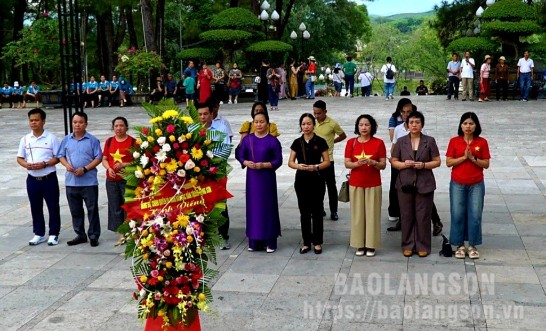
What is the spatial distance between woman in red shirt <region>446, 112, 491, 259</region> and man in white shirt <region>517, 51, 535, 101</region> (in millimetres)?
17377

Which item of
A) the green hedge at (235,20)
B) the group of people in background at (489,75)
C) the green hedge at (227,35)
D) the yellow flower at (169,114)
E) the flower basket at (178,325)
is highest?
the green hedge at (235,20)

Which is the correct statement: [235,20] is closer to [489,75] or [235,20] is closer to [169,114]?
[489,75]

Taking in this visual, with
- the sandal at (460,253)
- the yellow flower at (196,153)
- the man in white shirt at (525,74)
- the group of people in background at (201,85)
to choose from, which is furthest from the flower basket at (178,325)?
the man in white shirt at (525,74)

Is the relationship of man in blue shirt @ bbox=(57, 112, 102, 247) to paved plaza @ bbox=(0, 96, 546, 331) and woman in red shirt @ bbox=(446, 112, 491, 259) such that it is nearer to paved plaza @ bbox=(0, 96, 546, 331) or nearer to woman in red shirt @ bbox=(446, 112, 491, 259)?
paved plaza @ bbox=(0, 96, 546, 331)

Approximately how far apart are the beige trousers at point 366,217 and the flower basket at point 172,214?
285 centimetres

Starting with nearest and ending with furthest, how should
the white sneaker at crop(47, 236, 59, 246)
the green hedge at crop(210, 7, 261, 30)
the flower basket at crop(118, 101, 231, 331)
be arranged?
the flower basket at crop(118, 101, 231, 331) → the white sneaker at crop(47, 236, 59, 246) → the green hedge at crop(210, 7, 261, 30)

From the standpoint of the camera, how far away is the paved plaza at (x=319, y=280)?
20.4 feet

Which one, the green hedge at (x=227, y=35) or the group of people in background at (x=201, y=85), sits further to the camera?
the green hedge at (x=227, y=35)

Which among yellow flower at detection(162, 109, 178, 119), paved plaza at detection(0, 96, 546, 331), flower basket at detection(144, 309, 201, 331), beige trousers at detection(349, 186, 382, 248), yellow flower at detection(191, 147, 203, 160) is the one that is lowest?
paved plaza at detection(0, 96, 546, 331)

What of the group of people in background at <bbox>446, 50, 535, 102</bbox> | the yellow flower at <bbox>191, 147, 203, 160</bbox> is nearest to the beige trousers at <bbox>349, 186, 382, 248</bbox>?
the yellow flower at <bbox>191, 147, 203, 160</bbox>

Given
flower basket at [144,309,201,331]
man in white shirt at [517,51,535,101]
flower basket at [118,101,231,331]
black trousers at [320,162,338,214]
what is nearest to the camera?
flower basket at [118,101,231,331]

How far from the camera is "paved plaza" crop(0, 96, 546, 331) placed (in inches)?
245

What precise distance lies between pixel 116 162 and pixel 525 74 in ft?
61.8

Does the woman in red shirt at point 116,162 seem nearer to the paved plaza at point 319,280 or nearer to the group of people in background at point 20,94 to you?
the paved plaza at point 319,280
